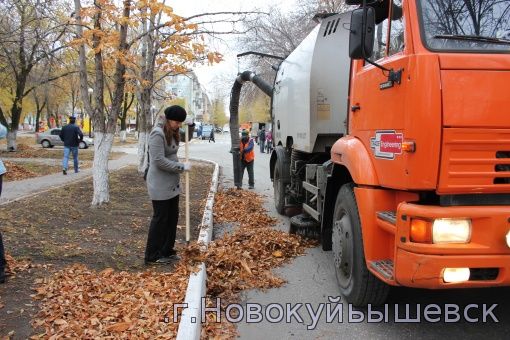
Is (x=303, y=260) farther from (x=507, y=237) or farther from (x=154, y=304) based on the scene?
(x=507, y=237)

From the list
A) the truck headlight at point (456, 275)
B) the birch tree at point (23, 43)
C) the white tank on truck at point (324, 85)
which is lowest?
the truck headlight at point (456, 275)

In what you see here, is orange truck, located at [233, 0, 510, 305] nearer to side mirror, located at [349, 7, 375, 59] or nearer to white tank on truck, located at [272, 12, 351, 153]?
side mirror, located at [349, 7, 375, 59]

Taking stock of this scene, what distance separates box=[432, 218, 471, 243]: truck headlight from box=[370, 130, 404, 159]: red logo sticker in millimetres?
626

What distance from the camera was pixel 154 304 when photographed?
4301 millimetres

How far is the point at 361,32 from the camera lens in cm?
372

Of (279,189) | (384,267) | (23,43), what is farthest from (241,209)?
(23,43)

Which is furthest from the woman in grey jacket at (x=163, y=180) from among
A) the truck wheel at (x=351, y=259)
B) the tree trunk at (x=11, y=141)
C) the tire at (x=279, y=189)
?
the tree trunk at (x=11, y=141)

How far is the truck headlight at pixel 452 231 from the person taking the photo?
3244 mm

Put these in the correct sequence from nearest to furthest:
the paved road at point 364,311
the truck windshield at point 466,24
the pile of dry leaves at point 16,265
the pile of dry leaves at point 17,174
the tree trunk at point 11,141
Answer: the truck windshield at point 466,24
the paved road at point 364,311
the pile of dry leaves at point 16,265
the pile of dry leaves at point 17,174
the tree trunk at point 11,141

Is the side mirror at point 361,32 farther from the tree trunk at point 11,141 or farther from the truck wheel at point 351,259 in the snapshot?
the tree trunk at point 11,141

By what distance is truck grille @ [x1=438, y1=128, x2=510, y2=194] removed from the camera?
326 cm

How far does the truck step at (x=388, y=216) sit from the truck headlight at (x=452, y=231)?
342 millimetres

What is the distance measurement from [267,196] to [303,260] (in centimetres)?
612

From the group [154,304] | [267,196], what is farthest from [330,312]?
[267,196]
